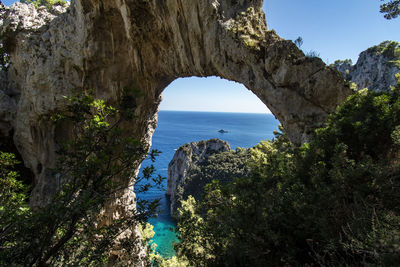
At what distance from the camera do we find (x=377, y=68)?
130 ft

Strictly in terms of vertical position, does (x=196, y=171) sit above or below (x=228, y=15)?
below

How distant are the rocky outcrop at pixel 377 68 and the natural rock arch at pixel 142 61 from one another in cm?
3462

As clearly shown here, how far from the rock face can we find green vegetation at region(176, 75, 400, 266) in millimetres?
42383

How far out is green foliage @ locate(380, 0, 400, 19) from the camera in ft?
21.4

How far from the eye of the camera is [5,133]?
518 inches

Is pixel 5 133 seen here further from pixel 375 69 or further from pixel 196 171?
pixel 375 69

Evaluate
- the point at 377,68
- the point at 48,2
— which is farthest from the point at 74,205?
the point at 377,68

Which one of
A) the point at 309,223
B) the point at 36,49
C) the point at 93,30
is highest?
the point at 93,30

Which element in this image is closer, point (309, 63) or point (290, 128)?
point (309, 63)

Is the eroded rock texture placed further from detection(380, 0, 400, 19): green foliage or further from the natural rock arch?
detection(380, 0, 400, 19): green foliage

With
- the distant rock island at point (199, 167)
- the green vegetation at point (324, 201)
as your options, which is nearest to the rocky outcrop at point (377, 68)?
the distant rock island at point (199, 167)

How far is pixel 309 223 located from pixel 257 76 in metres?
6.79

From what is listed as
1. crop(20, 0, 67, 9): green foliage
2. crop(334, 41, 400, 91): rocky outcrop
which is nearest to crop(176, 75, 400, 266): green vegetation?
crop(20, 0, 67, 9): green foliage

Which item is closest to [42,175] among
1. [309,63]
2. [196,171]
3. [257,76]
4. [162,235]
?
[257,76]
